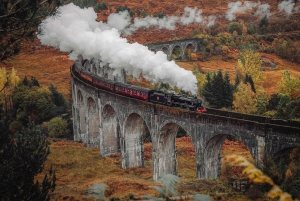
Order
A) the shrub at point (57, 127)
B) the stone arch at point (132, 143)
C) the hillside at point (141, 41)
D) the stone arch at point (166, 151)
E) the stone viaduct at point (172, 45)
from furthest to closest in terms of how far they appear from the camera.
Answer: the stone viaduct at point (172, 45) < the shrub at point (57, 127) < the stone arch at point (132, 143) < the stone arch at point (166, 151) < the hillside at point (141, 41)

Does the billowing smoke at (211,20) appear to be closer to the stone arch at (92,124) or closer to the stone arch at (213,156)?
the stone arch at (92,124)

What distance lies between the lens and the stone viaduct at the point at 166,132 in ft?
78.6

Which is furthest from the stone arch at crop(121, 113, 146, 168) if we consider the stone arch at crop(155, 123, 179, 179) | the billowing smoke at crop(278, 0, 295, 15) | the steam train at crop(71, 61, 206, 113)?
the billowing smoke at crop(278, 0, 295, 15)

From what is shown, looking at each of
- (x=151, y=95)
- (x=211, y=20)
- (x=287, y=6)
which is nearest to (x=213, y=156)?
(x=151, y=95)

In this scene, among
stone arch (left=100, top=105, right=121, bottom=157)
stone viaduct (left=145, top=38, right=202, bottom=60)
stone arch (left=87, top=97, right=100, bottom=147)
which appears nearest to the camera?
stone arch (left=100, top=105, right=121, bottom=157)

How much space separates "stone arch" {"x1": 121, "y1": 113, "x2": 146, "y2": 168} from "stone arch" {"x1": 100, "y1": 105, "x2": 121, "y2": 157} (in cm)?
495

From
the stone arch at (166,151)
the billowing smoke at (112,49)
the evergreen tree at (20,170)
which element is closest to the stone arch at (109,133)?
the billowing smoke at (112,49)

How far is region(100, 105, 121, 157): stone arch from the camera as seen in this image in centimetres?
4228

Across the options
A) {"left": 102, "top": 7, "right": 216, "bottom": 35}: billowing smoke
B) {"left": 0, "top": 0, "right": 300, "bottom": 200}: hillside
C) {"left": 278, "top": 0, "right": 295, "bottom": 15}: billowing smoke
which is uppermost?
{"left": 278, "top": 0, "right": 295, "bottom": 15}: billowing smoke

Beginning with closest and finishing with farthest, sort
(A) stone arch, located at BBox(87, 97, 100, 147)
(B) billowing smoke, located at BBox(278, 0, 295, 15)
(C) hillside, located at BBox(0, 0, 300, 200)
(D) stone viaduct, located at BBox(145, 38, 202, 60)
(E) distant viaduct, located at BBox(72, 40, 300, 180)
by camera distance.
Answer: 1. (E) distant viaduct, located at BBox(72, 40, 300, 180)
2. (C) hillside, located at BBox(0, 0, 300, 200)
3. (A) stone arch, located at BBox(87, 97, 100, 147)
4. (D) stone viaduct, located at BBox(145, 38, 202, 60)
5. (B) billowing smoke, located at BBox(278, 0, 295, 15)

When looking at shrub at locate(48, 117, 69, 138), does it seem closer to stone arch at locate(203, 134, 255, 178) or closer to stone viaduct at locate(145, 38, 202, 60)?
stone arch at locate(203, 134, 255, 178)

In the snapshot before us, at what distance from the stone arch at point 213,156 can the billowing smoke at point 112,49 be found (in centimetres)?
860

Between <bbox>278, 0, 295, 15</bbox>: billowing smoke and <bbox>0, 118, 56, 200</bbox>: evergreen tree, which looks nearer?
<bbox>0, 118, 56, 200</bbox>: evergreen tree

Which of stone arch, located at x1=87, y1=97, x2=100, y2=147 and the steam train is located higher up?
the steam train
